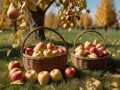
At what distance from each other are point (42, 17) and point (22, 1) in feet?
23.0

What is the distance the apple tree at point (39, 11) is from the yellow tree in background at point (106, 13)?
36250mm

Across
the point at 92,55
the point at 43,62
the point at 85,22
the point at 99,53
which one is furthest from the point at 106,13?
the point at 43,62

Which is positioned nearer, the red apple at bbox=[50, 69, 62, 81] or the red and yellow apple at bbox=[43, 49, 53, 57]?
the red apple at bbox=[50, 69, 62, 81]

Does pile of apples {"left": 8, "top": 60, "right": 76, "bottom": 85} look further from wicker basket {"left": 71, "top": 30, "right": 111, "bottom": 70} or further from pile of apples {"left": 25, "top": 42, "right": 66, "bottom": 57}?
wicker basket {"left": 71, "top": 30, "right": 111, "bottom": 70}

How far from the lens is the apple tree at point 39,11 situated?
6.04 feet

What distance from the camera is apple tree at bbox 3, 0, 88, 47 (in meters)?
1.84

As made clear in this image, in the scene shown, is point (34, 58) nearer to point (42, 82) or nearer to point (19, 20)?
point (42, 82)

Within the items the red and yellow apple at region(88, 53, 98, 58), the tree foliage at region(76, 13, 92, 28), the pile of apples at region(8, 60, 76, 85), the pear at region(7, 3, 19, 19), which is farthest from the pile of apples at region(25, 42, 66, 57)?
the tree foliage at region(76, 13, 92, 28)

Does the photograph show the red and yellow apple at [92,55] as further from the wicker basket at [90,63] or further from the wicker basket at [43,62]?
the wicker basket at [43,62]

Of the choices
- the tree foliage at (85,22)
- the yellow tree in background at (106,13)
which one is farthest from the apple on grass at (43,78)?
the tree foliage at (85,22)

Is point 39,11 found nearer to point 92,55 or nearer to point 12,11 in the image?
point 92,55

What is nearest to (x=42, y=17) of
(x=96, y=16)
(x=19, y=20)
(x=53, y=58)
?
(x=53, y=58)

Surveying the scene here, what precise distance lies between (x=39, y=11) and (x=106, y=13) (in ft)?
121

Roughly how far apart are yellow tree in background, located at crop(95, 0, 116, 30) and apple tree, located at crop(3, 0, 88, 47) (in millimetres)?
36250
